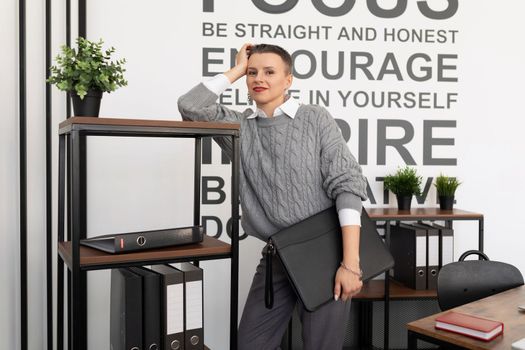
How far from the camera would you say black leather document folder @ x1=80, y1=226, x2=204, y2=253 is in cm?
165

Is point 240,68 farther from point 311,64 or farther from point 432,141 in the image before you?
point 432,141

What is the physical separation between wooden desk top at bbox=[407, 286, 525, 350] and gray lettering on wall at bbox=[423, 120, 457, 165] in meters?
1.34

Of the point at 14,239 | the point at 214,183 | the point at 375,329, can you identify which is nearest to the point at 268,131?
the point at 214,183

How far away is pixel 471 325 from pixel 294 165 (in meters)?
0.78

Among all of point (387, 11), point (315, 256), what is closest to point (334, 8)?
point (387, 11)

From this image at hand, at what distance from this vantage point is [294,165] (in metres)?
1.90

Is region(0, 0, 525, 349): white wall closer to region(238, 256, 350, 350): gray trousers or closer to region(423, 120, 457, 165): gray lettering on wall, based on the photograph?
region(423, 120, 457, 165): gray lettering on wall

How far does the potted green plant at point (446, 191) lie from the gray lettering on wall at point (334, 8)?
115 centimetres

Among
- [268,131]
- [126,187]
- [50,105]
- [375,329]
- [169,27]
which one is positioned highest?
[169,27]

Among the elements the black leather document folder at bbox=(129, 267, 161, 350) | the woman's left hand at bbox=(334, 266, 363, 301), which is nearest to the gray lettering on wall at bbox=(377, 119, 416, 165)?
the woman's left hand at bbox=(334, 266, 363, 301)

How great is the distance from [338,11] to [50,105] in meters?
1.73

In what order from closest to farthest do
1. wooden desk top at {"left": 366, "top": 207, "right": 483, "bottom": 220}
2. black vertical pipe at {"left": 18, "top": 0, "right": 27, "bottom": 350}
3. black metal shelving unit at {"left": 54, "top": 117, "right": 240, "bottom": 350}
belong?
black metal shelving unit at {"left": 54, "top": 117, "right": 240, "bottom": 350} → black vertical pipe at {"left": 18, "top": 0, "right": 27, "bottom": 350} → wooden desk top at {"left": 366, "top": 207, "right": 483, "bottom": 220}

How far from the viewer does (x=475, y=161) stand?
10.8ft

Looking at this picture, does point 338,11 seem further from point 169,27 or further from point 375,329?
point 375,329
